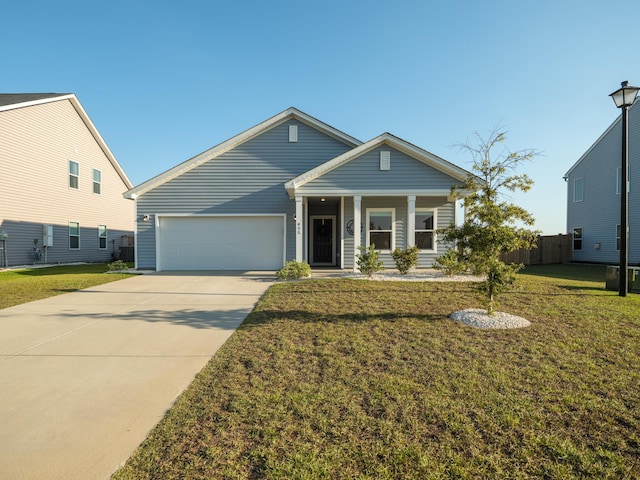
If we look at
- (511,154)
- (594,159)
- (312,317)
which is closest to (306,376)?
(312,317)

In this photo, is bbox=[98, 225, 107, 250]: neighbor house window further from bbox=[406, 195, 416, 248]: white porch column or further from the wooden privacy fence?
the wooden privacy fence

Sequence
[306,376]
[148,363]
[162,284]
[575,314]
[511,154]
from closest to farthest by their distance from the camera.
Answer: [306,376] < [148,363] < [511,154] < [575,314] < [162,284]

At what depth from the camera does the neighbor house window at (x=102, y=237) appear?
19.0m

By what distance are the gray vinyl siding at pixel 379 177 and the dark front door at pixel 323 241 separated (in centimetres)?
330

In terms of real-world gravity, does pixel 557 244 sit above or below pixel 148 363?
above

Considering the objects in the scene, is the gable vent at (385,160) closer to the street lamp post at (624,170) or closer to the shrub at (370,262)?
the shrub at (370,262)

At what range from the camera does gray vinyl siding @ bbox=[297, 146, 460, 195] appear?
1116 cm

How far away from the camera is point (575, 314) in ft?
19.9

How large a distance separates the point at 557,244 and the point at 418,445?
21.1 metres

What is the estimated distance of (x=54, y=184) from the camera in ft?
51.8

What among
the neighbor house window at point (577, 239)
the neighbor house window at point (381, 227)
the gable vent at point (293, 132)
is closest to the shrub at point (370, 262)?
the neighbor house window at point (381, 227)

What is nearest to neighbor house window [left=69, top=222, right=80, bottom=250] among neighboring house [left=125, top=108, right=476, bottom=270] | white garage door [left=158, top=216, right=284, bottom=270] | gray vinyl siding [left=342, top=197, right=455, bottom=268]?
neighboring house [left=125, top=108, right=476, bottom=270]

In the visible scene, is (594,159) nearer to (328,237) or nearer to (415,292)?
(328,237)

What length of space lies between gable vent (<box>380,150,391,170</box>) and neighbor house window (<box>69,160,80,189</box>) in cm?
1637
